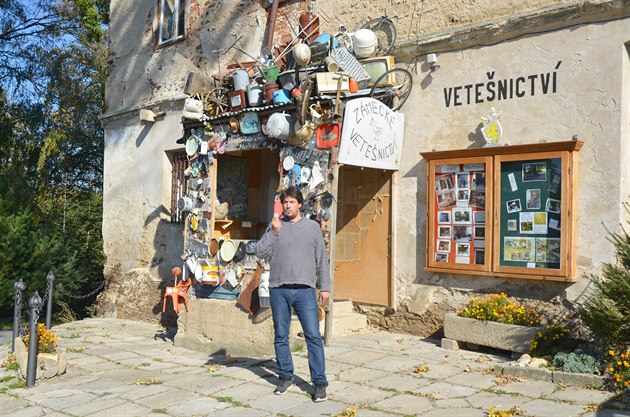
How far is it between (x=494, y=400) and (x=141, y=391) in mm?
3271

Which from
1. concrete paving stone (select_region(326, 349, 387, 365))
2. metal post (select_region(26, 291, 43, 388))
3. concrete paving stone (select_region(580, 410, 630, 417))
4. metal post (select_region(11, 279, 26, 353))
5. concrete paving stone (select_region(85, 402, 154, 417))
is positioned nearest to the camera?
concrete paving stone (select_region(580, 410, 630, 417))

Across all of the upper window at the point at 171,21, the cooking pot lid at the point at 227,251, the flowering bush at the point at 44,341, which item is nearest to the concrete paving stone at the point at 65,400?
the flowering bush at the point at 44,341

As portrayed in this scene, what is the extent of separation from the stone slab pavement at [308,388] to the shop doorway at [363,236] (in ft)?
2.73

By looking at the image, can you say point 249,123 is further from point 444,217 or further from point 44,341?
point 44,341

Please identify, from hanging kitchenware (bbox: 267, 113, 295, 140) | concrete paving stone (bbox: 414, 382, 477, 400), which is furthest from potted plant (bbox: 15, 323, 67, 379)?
concrete paving stone (bbox: 414, 382, 477, 400)

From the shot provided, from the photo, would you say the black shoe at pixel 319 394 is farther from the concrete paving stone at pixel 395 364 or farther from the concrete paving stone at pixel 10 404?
the concrete paving stone at pixel 10 404

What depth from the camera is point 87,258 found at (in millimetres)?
15062

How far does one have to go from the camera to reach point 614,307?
6.02 m

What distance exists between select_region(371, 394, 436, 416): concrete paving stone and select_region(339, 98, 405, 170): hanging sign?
119 inches

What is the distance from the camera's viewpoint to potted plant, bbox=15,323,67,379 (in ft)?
23.5

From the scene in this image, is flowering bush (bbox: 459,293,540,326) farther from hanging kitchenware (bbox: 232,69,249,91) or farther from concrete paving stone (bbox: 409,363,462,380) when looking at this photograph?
hanging kitchenware (bbox: 232,69,249,91)

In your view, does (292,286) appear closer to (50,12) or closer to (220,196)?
(220,196)

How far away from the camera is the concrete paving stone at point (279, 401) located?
569 cm

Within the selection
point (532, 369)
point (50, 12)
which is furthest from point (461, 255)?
point (50, 12)
